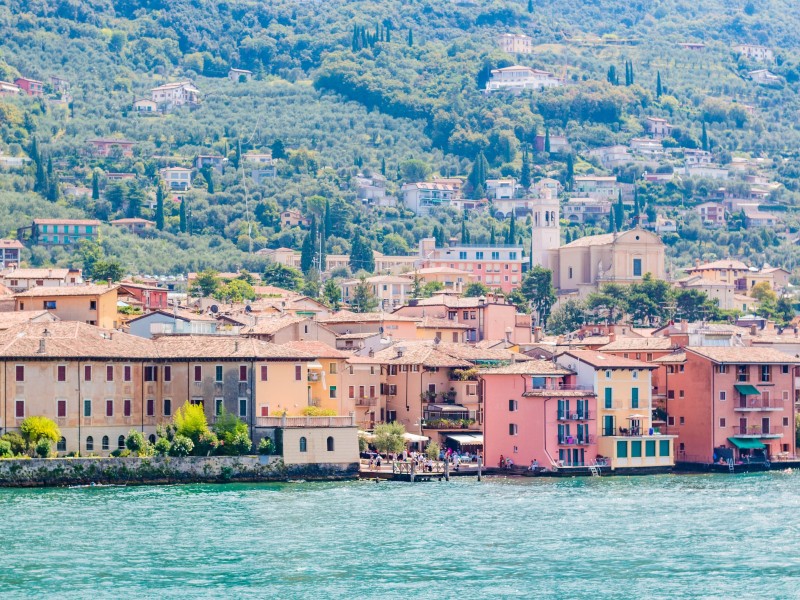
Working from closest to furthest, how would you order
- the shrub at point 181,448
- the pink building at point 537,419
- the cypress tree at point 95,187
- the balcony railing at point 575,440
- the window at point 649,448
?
1. the shrub at point 181,448
2. the pink building at point 537,419
3. the balcony railing at point 575,440
4. the window at point 649,448
5. the cypress tree at point 95,187

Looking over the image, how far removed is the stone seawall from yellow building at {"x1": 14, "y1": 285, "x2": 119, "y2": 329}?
1722 cm

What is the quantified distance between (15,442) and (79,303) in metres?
18.6

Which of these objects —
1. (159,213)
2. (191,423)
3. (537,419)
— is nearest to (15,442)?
(191,423)

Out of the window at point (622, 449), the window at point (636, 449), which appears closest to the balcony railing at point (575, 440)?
the window at point (622, 449)

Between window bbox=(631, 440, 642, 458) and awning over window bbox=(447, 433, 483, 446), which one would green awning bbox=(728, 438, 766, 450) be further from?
awning over window bbox=(447, 433, 483, 446)

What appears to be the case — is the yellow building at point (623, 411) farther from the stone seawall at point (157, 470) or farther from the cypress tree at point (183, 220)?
the cypress tree at point (183, 220)

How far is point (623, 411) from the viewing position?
82.1 meters

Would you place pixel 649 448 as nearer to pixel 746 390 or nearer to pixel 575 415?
pixel 575 415

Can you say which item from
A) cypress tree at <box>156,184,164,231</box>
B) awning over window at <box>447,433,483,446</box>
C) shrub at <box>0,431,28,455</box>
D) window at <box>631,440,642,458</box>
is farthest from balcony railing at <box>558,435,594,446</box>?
cypress tree at <box>156,184,164,231</box>

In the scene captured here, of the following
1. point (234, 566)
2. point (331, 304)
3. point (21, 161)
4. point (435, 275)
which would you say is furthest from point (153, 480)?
point (21, 161)

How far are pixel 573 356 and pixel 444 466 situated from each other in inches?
320

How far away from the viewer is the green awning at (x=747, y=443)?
84.6 metres

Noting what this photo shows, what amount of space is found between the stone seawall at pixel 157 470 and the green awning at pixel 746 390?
1850 cm

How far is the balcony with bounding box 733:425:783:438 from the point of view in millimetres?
85312
